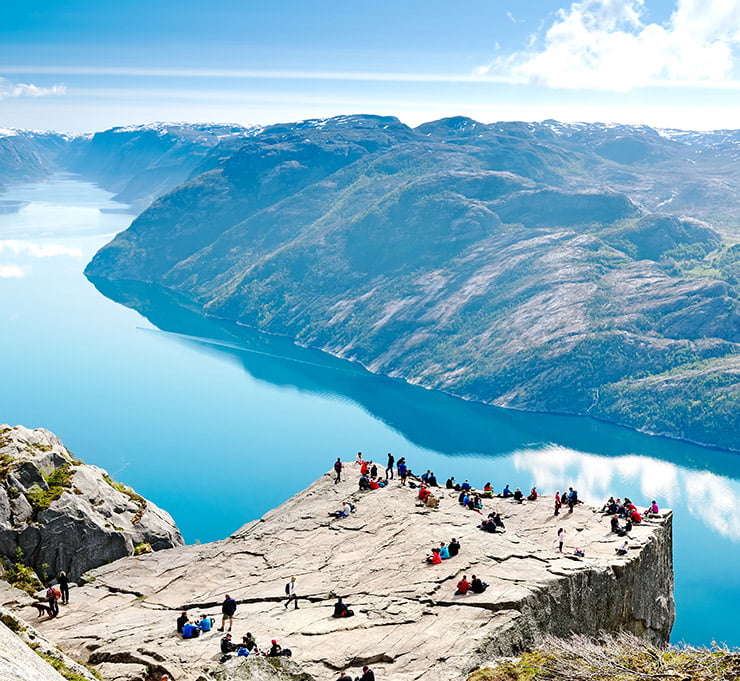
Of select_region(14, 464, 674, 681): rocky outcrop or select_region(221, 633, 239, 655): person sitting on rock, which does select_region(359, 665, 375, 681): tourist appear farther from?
select_region(221, 633, 239, 655): person sitting on rock

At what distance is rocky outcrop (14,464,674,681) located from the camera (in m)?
38.7

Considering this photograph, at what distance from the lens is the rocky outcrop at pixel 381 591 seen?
38719 millimetres

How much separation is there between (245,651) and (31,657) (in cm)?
1467

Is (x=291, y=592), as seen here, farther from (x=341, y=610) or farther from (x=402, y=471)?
(x=402, y=471)

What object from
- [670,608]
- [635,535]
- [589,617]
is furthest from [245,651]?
[670,608]

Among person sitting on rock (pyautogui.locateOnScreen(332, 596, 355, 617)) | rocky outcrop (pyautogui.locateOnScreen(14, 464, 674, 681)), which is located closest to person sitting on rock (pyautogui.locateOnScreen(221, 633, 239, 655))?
rocky outcrop (pyautogui.locateOnScreen(14, 464, 674, 681))

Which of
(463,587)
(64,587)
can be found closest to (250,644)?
(463,587)

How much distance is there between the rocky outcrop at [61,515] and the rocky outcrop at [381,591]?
8.02 feet

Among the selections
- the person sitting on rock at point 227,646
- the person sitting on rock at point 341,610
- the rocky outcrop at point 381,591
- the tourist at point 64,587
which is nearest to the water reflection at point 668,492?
the rocky outcrop at point 381,591

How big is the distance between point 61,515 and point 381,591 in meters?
28.0

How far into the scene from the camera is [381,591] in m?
46.1

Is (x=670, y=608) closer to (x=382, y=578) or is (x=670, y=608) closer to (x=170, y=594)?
(x=382, y=578)

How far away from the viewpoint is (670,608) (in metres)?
57.6

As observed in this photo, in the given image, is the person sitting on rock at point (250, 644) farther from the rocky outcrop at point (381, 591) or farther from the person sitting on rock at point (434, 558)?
the person sitting on rock at point (434, 558)
